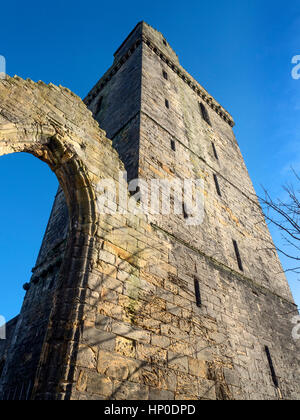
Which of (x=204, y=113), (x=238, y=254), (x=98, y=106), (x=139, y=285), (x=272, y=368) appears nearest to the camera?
(x=139, y=285)

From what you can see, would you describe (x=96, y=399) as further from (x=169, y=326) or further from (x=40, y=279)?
(x=40, y=279)

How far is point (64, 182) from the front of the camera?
446 centimetres

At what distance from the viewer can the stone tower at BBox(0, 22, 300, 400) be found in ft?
11.0

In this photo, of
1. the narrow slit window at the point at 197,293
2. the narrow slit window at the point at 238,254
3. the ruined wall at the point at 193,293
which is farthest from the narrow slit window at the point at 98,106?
the narrow slit window at the point at 197,293

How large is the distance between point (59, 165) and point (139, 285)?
2250 millimetres

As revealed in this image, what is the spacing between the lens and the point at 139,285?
4.25 m

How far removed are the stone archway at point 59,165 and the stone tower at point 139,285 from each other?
2cm

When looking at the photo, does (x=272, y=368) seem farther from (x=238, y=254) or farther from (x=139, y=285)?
(x=139, y=285)

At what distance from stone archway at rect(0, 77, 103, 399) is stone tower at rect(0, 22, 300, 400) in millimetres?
17

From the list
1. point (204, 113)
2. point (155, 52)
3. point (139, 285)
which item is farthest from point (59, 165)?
point (204, 113)

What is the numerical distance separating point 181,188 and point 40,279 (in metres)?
3.80

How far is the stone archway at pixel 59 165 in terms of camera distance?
3102mm
